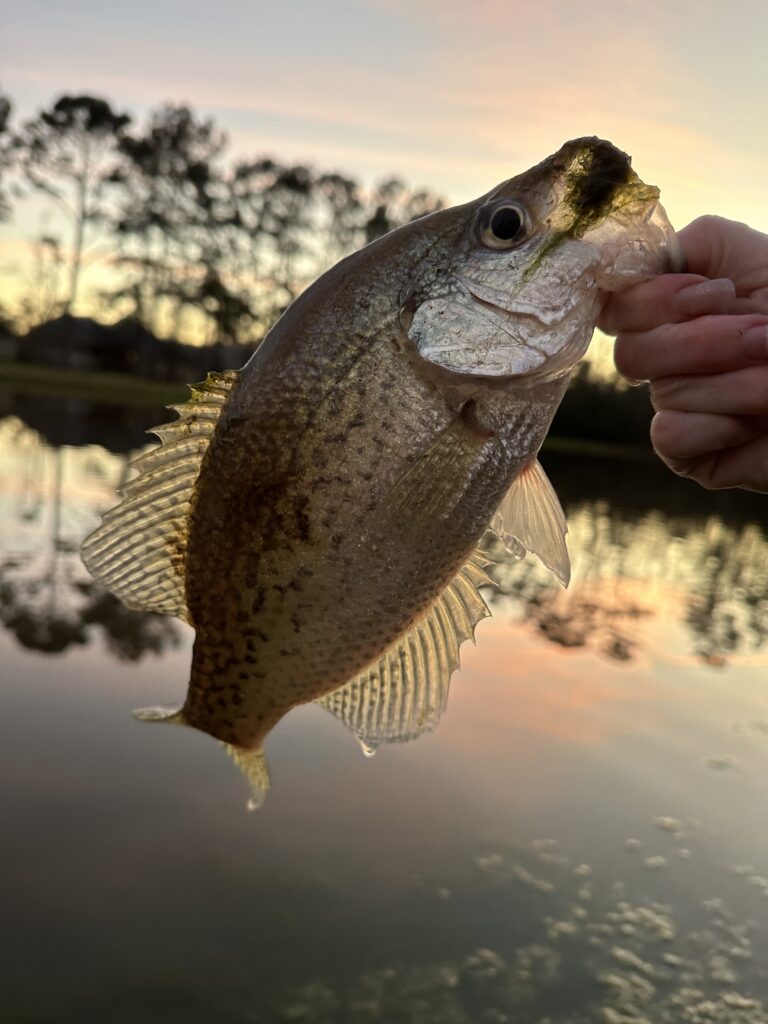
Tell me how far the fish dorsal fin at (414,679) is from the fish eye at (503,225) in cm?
91

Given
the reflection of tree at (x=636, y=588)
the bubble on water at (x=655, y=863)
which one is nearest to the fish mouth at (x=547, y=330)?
the bubble on water at (x=655, y=863)

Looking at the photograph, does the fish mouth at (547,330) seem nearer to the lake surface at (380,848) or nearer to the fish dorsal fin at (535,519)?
the fish dorsal fin at (535,519)

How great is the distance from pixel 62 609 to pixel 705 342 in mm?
8587

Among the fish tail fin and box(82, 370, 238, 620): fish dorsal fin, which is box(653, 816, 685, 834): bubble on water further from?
box(82, 370, 238, 620): fish dorsal fin

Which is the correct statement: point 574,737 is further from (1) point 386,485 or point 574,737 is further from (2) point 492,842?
(1) point 386,485

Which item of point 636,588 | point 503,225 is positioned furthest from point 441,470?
point 636,588

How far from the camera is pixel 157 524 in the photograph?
2572 mm

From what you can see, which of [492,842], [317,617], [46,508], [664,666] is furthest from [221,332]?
[317,617]

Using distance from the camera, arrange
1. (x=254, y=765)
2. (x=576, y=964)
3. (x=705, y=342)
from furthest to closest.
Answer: (x=576, y=964)
(x=254, y=765)
(x=705, y=342)

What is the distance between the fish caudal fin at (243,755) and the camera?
2.64 meters

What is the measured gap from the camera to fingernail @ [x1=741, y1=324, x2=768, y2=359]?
221cm

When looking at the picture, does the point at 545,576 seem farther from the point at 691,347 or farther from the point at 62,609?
the point at 691,347

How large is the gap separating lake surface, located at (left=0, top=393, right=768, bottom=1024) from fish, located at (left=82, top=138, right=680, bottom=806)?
3.26 metres

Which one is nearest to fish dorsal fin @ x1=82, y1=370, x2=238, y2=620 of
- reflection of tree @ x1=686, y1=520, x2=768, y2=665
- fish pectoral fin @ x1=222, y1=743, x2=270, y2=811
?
fish pectoral fin @ x1=222, y1=743, x2=270, y2=811
